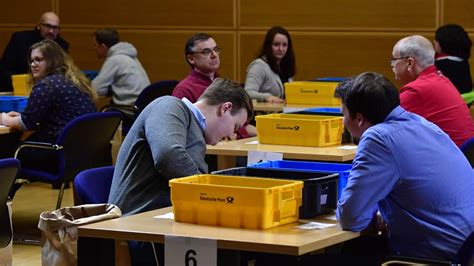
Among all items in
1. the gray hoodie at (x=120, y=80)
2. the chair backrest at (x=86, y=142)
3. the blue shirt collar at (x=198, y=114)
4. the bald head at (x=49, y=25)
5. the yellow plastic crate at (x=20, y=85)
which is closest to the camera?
the blue shirt collar at (x=198, y=114)

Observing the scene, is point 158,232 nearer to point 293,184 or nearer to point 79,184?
point 293,184

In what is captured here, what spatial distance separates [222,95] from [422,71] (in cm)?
219

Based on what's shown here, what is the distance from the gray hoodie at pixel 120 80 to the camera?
9.27 metres

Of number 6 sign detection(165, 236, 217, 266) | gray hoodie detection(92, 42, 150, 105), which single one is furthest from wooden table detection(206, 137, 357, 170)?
gray hoodie detection(92, 42, 150, 105)

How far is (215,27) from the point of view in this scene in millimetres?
10344

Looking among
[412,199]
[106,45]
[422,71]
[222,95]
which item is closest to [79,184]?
[222,95]

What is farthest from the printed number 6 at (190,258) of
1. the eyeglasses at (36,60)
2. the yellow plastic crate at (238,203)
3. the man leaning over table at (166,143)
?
the eyeglasses at (36,60)

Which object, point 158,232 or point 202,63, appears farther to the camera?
point 202,63

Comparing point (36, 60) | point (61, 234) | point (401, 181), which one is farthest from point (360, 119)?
point (36, 60)

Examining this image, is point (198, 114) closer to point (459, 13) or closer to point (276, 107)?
point (276, 107)

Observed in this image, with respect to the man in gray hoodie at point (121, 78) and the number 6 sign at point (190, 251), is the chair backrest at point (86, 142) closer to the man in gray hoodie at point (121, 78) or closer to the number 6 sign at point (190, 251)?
the man in gray hoodie at point (121, 78)

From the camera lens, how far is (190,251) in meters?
3.31

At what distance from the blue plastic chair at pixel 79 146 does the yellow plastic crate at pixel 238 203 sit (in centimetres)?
269

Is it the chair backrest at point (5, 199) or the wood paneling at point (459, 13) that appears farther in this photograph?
the wood paneling at point (459, 13)
